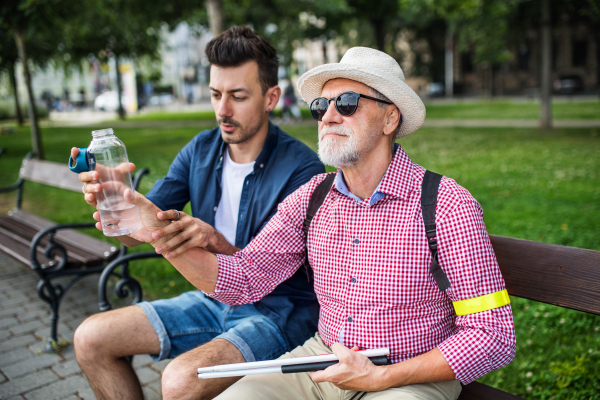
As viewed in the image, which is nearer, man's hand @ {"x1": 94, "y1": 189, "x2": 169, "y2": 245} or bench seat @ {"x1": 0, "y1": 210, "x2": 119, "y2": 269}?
man's hand @ {"x1": 94, "y1": 189, "x2": 169, "y2": 245}

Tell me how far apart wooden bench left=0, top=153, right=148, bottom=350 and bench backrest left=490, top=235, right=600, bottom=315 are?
241cm

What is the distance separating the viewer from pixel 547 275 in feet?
7.26

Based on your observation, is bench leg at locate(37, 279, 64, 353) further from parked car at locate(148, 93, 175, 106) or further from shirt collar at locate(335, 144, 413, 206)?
parked car at locate(148, 93, 175, 106)

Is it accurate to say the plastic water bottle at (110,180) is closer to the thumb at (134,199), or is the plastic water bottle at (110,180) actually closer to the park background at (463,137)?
the thumb at (134,199)

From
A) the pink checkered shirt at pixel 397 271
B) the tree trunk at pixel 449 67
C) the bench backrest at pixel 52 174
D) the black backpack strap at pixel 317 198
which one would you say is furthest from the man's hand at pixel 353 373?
the tree trunk at pixel 449 67

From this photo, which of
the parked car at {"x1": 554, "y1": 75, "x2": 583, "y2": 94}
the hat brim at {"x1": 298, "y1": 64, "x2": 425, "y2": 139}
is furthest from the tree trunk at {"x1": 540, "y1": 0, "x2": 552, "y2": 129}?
the parked car at {"x1": 554, "y1": 75, "x2": 583, "y2": 94}

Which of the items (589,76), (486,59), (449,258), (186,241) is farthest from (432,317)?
(589,76)

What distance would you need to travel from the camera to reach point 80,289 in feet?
16.9

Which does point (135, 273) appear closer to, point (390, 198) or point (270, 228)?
point (270, 228)

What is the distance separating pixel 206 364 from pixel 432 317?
92 cm

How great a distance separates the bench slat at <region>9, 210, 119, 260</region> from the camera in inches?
170

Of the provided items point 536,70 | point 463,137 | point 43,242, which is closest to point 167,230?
point 43,242

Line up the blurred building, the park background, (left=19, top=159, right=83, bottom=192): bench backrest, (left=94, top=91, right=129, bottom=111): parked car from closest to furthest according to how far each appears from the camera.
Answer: the park background, (left=19, top=159, right=83, bottom=192): bench backrest, the blurred building, (left=94, top=91, right=129, bottom=111): parked car

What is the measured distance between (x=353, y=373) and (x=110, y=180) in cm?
117
